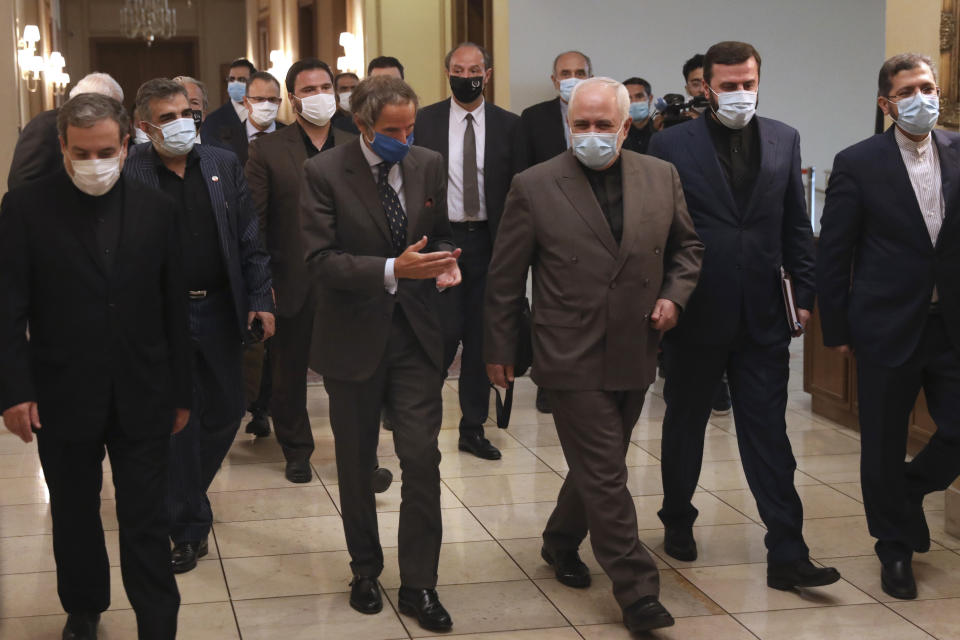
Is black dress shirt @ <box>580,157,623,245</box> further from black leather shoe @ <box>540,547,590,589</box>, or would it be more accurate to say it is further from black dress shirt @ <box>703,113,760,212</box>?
black leather shoe @ <box>540,547,590,589</box>

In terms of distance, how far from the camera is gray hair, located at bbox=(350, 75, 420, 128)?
13.1ft

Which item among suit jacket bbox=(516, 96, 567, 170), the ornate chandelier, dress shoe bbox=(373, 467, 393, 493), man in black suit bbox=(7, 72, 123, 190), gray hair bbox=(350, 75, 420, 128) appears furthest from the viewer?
the ornate chandelier

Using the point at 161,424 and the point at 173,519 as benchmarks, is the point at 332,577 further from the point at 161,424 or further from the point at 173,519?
the point at 161,424

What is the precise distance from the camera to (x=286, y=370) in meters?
6.00

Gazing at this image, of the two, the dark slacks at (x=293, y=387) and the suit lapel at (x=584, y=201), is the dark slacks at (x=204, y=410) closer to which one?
the dark slacks at (x=293, y=387)

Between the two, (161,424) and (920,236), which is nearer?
(161,424)

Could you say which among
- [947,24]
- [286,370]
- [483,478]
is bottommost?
[483,478]

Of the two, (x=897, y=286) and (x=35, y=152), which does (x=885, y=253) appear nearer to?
(x=897, y=286)

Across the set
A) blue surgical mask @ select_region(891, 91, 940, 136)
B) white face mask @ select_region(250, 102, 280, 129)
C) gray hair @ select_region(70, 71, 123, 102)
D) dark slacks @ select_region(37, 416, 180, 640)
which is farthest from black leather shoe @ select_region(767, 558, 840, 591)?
white face mask @ select_region(250, 102, 280, 129)

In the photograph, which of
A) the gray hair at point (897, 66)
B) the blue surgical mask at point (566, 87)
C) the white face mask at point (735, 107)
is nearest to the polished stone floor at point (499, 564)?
the white face mask at point (735, 107)

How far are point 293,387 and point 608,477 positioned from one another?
7.83 ft

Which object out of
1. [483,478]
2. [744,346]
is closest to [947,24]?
[744,346]

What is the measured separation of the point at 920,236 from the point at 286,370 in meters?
2.95

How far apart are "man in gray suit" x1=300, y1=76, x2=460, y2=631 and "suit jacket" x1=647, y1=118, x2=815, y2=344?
0.89 meters
